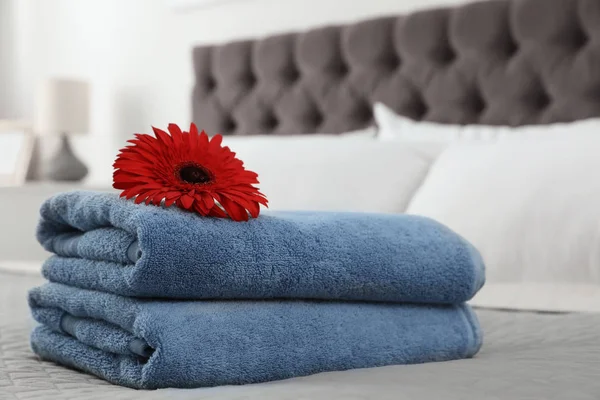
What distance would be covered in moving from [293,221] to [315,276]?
59 mm

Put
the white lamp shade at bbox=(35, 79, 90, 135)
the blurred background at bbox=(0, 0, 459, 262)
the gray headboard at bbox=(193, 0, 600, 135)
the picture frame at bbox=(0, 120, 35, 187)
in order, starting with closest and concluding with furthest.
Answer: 1. the gray headboard at bbox=(193, 0, 600, 135)
2. the blurred background at bbox=(0, 0, 459, 262)
3. the white lamp shade at bbox=(35, 79, 90, 135)
4. the picture frame at bbox=(0, 120, 35, 187)

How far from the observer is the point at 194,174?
826 mm

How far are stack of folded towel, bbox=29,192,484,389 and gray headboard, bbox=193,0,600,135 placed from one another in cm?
122

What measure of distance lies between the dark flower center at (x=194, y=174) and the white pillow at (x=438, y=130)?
3.50ft

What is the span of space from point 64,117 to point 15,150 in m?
0.56

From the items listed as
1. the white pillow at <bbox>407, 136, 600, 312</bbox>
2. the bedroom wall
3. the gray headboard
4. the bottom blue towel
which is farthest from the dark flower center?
the bedroom wall

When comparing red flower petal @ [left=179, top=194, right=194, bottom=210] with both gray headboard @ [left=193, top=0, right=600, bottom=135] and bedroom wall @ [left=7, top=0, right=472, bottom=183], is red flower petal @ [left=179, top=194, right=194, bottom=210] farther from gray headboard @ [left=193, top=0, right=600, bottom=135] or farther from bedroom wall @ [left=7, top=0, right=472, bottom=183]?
bedroom wall @ [left=7, top=0, right=472, bottom=183]

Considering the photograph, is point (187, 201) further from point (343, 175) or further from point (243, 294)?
point (343, 175)

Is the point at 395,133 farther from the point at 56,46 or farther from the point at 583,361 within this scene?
the point at 56,46

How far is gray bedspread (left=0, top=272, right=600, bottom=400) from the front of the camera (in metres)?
0.69

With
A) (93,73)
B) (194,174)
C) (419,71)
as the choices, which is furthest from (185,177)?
(93,73)

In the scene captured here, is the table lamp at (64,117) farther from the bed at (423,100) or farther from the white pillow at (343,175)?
the white pillow at (343,175)

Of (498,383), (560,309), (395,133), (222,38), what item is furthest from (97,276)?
(222,38)

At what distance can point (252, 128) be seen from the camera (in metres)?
2.70
